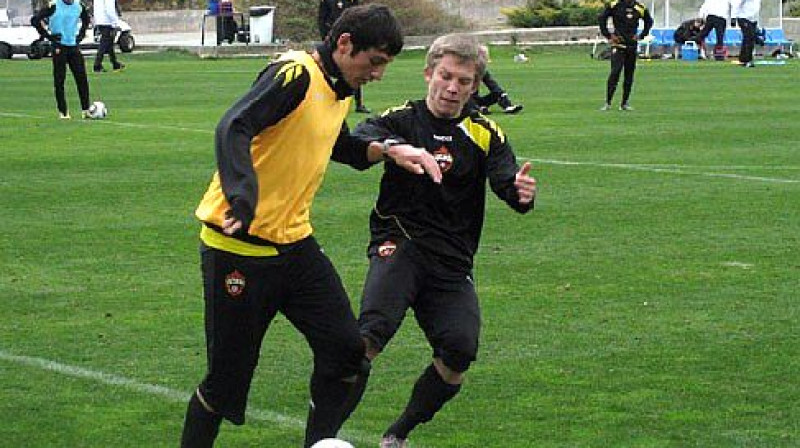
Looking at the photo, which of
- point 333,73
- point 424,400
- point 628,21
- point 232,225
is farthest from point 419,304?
point 628,21

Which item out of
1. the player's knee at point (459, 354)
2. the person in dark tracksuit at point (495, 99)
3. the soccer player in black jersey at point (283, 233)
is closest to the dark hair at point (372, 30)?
the soccer player in black jersey at point (283, 233)

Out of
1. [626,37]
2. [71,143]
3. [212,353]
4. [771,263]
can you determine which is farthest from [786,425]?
[626,37]

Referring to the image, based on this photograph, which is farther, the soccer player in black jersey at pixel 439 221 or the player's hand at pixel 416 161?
the soccer player in black jersey at pixel 439 221

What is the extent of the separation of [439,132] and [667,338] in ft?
8.68

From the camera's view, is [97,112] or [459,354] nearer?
[459,354]

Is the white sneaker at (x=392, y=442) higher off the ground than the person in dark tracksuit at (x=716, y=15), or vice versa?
the white sneaker at (x=392, y=442)

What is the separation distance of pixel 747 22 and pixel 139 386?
34.4m

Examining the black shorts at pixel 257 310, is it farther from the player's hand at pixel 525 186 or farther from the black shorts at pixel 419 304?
the player's hand at pixel 525 186

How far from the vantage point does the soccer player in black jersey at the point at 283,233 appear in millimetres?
6555

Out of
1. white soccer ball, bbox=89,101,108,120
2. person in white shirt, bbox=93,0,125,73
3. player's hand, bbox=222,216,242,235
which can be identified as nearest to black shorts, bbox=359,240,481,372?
player's hand, bbox=222,216,242,235

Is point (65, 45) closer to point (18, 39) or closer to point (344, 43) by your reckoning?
point (344, 43)

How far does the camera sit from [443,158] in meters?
7.61

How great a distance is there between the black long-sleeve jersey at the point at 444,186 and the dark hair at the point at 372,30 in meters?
0.97

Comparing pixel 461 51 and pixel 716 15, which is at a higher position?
pixel 461 51
